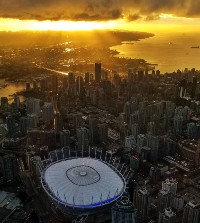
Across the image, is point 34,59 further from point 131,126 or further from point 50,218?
point 50,218

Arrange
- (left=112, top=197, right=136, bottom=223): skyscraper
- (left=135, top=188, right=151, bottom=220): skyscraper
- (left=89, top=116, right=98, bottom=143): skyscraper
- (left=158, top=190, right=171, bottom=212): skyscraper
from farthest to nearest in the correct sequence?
1. (left=89, top=116, right=98, bottom=143): skyscraper
2. (left=158, top=190, right=171, bottom=212): skyscraper
3. (left=135, top=188, right=151, bottom=220): skyscraper
4. (left=112, top=197, right=136, bottom=223): skyscraper

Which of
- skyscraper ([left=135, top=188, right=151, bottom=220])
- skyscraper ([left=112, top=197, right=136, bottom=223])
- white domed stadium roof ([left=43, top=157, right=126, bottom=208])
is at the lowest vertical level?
skyscraper ([left=135, top=188, right=151, bottom=220])

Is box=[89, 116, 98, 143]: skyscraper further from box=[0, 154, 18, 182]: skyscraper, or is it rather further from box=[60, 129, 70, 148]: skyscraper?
box=[0, 154, 18, 182]: skyscraper

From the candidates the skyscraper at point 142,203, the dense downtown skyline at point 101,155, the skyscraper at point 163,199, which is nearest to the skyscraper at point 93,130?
the dense downtown skyline at point 101,155

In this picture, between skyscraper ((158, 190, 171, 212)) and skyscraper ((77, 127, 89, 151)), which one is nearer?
skyscraper ((158, 190, 171, 212))

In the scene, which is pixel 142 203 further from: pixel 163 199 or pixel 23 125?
pixel 23 125

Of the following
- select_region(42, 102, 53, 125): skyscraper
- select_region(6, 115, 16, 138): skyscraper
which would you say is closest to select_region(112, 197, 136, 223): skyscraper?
select_region(6, 115, 16, 138): skyscraper
